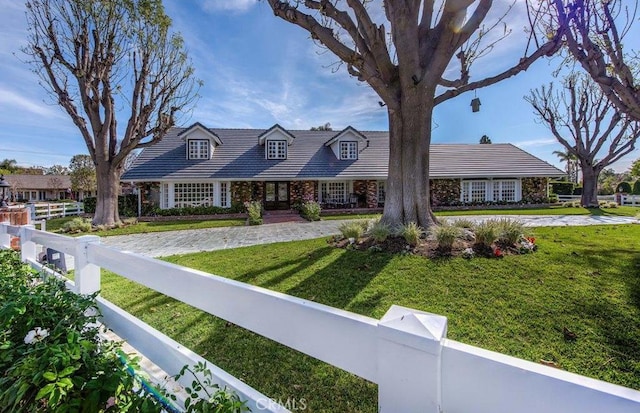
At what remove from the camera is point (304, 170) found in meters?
21.2

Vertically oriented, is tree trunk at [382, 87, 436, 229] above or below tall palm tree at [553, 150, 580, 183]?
below

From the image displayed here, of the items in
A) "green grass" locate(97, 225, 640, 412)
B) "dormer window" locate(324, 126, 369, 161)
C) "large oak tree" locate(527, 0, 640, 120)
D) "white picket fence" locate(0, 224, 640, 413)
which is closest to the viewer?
"white picket fence" locate(0, 224, 640, 413)

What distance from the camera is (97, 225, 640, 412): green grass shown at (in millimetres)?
2953

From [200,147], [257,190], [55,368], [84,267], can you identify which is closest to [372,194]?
[257,190]

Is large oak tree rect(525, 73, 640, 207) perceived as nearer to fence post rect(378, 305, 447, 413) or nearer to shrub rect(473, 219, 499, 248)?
shrub rect(473, 219, 499, 248)

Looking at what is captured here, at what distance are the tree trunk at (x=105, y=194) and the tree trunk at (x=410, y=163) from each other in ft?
45.5

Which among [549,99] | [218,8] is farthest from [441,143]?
[218,8]

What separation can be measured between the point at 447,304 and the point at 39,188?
68.3 metres

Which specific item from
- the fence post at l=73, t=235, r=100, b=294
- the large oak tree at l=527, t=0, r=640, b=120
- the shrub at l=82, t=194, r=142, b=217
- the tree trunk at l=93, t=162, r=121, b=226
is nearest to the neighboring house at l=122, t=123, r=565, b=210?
the shrub at l=82, t=194, r=142, b=217

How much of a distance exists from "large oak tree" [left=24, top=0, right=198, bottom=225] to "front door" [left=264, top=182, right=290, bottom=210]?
7798 mm

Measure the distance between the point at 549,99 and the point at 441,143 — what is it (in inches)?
312

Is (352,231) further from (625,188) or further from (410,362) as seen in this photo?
(625,188)

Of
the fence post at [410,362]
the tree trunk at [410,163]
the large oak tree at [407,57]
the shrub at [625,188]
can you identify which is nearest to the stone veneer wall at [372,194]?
the large oak tree at [407,57]

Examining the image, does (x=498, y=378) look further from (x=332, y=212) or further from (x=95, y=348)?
(x=332, y=212)
